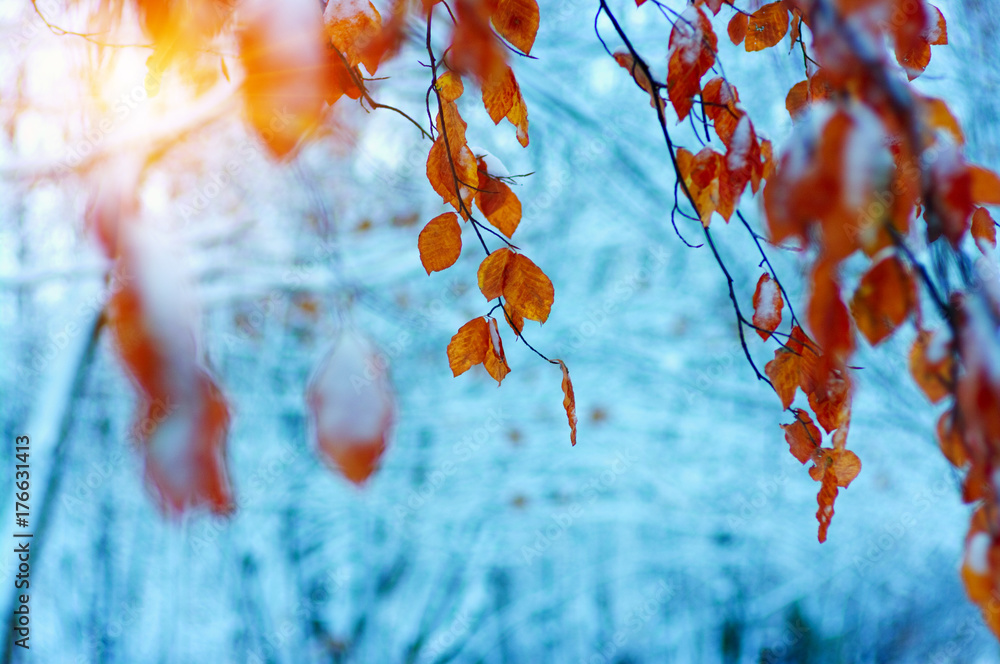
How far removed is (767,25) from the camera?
0.84 meters

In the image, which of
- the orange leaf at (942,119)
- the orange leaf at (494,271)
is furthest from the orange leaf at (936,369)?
the orange leaf at (494,271)

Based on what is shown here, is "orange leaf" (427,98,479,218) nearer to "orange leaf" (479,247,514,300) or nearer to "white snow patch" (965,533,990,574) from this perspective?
"orange leaf" (479,247,514,300)

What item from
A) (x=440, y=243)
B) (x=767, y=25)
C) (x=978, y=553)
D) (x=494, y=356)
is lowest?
(x=978, y=553)

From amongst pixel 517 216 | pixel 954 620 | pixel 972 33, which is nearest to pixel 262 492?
pixel 517 216

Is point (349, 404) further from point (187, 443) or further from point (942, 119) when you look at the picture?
point (942, 119)

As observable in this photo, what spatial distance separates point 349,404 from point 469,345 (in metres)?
0.42

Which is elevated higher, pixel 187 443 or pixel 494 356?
pixel 494 356

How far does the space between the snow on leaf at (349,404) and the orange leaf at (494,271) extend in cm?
40

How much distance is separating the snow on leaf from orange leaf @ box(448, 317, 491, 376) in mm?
412

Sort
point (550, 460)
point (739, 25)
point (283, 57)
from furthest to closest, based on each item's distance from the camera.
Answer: point (550, 460) < point (739, 25) < point (283, 57)

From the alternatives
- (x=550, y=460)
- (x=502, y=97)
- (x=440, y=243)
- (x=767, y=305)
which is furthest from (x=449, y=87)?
(x=550, y=460)

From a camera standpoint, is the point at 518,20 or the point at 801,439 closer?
the point at 518,20

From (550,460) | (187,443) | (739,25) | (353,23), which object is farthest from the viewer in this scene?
(550,460)

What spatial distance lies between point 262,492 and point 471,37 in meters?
2.01
